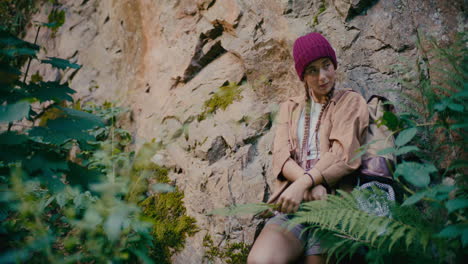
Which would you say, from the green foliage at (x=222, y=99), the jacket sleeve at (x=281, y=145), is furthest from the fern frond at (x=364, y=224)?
the green foliage at (x=222, y=99)

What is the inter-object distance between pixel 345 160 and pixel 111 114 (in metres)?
3.01

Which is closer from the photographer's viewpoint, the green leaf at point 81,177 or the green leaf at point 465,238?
the green leaf at point 465,238

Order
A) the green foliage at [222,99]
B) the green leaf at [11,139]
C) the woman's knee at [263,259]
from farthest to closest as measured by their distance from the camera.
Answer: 1. the green foliage at [222,99]
2. the woman's knee at [263,259]
3. the green leaf at [11,139]

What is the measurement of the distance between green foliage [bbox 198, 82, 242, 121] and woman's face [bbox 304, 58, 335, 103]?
42.2 inches

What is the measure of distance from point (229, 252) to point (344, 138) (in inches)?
51.5

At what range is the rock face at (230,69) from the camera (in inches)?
117

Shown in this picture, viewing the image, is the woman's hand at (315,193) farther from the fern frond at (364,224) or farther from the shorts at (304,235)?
the fern frond at (364,224)

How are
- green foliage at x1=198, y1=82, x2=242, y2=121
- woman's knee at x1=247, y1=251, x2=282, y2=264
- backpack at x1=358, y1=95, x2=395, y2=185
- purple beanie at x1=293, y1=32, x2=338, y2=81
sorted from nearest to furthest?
woman's knee at x1=247, y1=251, x2=282, y2=264, backpack at x1=358, y1=95, x2=395, y2=185, purple beanie at x1=293, y1=32, x2=338, y2=81, green foliage at x1=198, y1=82, x2=242, y2=121

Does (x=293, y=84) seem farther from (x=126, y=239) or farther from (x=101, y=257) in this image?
(x=101, y=257)

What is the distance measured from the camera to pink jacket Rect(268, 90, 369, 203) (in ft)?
7.53

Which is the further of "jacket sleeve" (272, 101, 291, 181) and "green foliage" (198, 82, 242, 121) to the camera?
"green foliage" (198, 82, 242, 121)

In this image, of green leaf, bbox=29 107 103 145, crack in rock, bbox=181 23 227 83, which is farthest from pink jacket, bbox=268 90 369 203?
crack in rock, bbox=181 23 227 83

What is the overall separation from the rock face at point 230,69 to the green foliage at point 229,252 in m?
0.05

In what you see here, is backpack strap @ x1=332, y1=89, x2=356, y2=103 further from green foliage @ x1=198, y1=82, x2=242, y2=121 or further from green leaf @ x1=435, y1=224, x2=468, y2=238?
green leaf @ x1=435, y1=224, x2=468, y2=238
